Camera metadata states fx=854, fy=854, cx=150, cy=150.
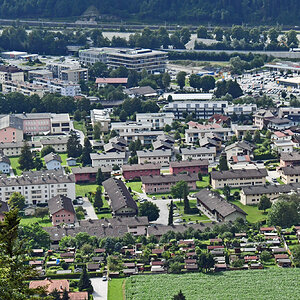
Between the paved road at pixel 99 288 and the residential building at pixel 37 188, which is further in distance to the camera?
the residential building at pixel 37 188

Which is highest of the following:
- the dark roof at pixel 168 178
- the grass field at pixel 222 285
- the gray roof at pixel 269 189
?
the grass field at pixel 222 285

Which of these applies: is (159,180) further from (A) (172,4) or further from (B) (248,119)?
(A) (172,4)

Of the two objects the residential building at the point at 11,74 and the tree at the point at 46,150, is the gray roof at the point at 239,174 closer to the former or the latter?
the tree at the point at 46,150

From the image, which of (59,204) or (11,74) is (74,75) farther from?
(59,204)

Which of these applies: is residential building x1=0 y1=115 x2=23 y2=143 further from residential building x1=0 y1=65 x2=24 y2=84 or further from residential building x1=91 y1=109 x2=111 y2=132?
residential building x1=0 y1=65 x2=24 y2=84

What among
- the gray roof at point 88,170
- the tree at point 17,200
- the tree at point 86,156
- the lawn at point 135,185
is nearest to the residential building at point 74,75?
the tree at point 86,156

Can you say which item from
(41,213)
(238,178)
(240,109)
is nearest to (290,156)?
(238,178)

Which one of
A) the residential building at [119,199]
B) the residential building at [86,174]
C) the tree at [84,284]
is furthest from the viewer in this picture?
the residential building at [86,174]
